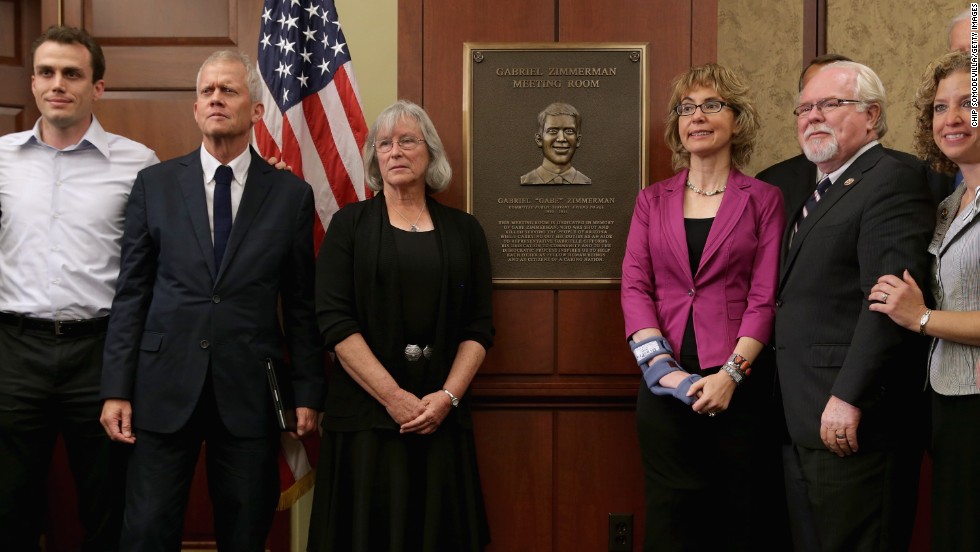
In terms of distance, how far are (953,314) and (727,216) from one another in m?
0.82

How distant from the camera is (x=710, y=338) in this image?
2.89 meters

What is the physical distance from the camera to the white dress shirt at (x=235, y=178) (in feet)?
10.0

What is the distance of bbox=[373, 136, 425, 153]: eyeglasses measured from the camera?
3178 millimetres

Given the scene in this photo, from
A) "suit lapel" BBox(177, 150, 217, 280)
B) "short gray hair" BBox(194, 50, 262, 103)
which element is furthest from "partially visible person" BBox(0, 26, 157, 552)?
"short gray hair" BBox(194, 50, 262, 103)

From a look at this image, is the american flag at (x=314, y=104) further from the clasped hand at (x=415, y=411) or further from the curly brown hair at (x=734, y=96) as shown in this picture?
the curly brown hair at (x=734, y=96)

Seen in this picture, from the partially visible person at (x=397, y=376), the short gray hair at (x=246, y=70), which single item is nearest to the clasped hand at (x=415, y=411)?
the partially visible person at (x=397, y=376)

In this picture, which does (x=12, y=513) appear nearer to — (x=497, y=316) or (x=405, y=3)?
(x=497, y=316)

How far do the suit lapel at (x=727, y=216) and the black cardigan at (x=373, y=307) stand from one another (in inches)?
35.3

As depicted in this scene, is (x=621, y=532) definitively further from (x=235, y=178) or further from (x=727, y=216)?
(x=235, y=178)

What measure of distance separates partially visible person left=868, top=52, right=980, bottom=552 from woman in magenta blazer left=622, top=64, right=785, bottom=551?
1.69ft

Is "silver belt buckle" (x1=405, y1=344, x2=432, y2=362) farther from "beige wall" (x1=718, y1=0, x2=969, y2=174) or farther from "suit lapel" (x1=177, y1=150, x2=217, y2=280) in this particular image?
"beige wall" (x1=718, y1=0, x2=969, y2=174)

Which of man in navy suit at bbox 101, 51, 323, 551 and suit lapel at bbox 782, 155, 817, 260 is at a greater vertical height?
suit lapel at bbox 782, 155, 817, 260

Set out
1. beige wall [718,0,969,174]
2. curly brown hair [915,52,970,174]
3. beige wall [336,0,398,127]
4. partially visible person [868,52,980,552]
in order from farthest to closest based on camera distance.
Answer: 1. beige wall [718,0,969,174]
2. beige wall [336,0,398,127]
3. curly brown hair [915,52,970,174]
4. partially visible person [868,52,980,552]

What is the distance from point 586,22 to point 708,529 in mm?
2208
